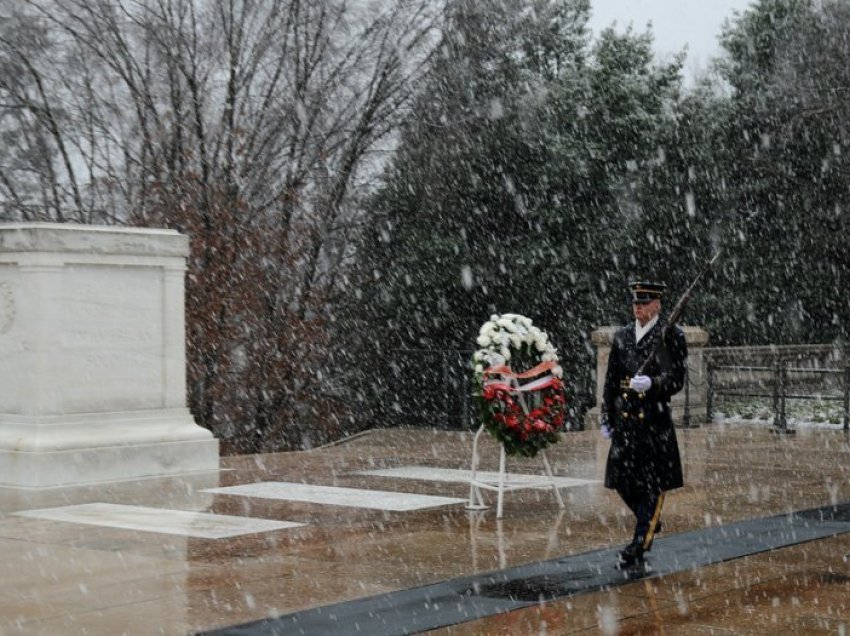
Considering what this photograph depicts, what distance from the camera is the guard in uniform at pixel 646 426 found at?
29.6 ft

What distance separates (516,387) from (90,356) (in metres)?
5.14

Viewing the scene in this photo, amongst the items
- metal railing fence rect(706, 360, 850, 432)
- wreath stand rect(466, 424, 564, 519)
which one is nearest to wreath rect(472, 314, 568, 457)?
wreath stand rect(466, 424, 564, 519)

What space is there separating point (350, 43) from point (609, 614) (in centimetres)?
2285

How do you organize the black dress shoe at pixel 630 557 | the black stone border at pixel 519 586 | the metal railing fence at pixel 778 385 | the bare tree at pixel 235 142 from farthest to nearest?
the bare tree at pixel 235 142
the metal railing fence at pixel 778 385
the black dress shoe at pixel 630 557
the black stone border at pixel 519 586

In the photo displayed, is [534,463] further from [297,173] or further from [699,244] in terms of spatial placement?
[699,244]

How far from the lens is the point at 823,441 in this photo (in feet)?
65.2

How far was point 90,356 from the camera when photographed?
14289 mm

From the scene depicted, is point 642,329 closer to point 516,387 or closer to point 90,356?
point 516,387

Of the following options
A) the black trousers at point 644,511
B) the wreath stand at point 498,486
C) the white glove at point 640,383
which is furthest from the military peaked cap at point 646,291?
the wreath stand at point 498,486

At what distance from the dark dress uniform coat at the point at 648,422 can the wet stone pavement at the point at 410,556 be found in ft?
2.02

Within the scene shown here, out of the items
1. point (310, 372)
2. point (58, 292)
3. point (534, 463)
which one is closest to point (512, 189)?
point (310, 372)

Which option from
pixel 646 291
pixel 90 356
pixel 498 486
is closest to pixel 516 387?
pixel 498 486

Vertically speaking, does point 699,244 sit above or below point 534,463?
above

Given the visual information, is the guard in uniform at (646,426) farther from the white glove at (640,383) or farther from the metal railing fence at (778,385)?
the metal railing fence at (778,385)
